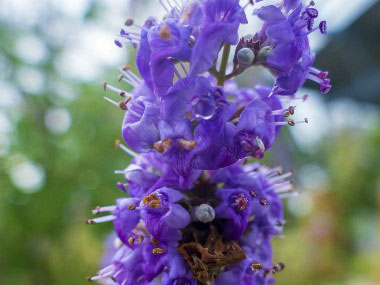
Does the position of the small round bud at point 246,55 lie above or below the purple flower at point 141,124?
above

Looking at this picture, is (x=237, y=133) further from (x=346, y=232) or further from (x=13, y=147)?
(x=346, y=232)

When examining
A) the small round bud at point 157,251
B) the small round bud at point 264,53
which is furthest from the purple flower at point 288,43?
the small round bud at point 157,251

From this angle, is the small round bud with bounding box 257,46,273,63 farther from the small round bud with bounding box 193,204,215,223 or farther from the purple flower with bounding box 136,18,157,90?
the small round bud with bounding box 193,204,215,223

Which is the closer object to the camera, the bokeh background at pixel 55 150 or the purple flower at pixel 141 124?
the purple flower at pixel 141 124

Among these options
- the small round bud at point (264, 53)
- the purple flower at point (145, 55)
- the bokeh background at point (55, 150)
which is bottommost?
the bokeh background at point (55, 150)

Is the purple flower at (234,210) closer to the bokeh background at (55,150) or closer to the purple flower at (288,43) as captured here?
the purple flower at (288,43)

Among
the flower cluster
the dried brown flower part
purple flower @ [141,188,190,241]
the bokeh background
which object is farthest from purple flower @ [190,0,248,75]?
the bokeh background

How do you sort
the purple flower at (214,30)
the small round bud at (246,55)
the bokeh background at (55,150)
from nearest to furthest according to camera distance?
the purple flower at (214,30) < the small round bud at (246,55) < the bokeh background at (55,150)
